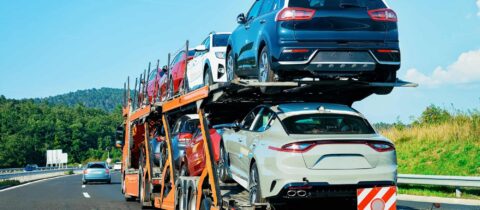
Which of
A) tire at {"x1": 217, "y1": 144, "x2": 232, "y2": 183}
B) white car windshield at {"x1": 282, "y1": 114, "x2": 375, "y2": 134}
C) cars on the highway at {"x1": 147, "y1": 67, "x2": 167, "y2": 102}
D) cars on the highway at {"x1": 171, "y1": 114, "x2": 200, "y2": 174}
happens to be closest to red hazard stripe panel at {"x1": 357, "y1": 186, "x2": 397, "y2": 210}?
white car windshield at {"x1": 282, "y1": 114, "x2": 375, "y2": 134}

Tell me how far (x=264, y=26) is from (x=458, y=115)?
2094cm

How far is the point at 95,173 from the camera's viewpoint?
39438 mm

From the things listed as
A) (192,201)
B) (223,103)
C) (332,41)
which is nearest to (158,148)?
(192,201)

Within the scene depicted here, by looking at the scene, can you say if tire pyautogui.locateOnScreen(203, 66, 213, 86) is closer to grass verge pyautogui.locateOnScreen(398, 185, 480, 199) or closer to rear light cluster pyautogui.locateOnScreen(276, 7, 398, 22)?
rear light cluster pyautogui.locateOnScreen(276, 7, 398, 22)

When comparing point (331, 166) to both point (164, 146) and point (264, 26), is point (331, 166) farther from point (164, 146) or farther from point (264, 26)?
point (164, 146)

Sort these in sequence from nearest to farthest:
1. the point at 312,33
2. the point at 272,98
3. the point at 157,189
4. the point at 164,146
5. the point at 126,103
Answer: the point at 312,33, the point at 272,98, the point at 164,146, the point at 157,189, the point at 126,103

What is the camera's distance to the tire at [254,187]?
8.36 m

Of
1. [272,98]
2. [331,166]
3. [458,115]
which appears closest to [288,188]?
[331,166]

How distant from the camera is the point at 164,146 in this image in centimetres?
1562

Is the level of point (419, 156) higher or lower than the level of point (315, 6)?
lower

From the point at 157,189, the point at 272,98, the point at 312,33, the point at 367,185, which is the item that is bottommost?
the point at 157,189

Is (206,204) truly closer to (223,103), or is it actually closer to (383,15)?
(223,103)

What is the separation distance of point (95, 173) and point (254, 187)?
32.0 meters

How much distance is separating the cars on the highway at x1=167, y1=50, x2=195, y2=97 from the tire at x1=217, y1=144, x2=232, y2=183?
5512 millimetres
